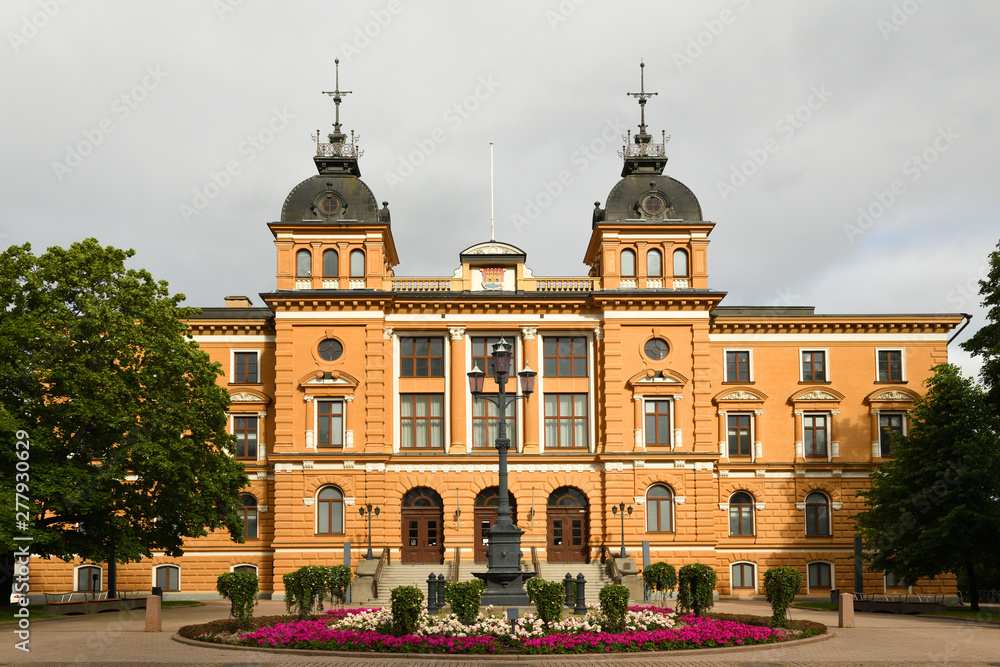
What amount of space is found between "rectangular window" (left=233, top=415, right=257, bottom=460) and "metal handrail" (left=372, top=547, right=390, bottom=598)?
838 cm

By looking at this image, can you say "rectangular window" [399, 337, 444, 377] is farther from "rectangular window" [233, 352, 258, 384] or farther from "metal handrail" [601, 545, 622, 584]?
"metal handrail" [601, 545, 622, 584]

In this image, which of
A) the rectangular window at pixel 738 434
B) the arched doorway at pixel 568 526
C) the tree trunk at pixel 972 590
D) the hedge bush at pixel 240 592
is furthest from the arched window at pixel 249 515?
the tree trunk at pixel 972 590

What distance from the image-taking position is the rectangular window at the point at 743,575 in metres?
48.0

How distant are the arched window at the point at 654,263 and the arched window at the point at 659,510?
1006 cm

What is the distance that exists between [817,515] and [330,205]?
28190 millimetres

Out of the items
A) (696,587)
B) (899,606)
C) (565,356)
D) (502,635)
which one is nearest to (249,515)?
(565,356)

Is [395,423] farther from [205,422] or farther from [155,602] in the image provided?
[155,602]

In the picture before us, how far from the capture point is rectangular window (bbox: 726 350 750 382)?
49.6 metres

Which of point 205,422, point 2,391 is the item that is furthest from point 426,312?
point 2,391

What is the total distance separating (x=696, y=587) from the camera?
94.6 ft

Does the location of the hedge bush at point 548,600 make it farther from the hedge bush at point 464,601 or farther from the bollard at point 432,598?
the bollard at point 432,598

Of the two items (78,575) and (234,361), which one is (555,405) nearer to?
(234,361)

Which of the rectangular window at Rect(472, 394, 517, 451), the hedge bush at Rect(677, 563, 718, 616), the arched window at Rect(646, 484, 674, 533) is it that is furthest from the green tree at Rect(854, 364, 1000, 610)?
the rectangular window at Rect(472, 394, 517, 451)

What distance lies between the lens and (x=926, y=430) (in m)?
40.7
